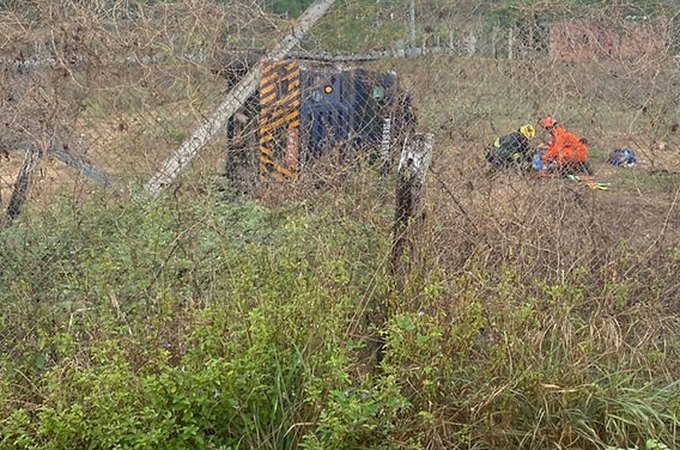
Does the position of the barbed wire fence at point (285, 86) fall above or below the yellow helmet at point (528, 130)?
above

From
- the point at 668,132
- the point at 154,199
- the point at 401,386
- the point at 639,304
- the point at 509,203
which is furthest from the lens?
the point at 668,132

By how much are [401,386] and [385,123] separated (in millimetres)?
2863

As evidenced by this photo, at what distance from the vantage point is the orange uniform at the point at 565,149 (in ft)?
16.5

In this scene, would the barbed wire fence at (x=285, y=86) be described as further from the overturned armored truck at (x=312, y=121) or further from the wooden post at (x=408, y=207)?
the wooden post at (x=408, y=207)

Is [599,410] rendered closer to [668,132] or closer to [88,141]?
[668,132]

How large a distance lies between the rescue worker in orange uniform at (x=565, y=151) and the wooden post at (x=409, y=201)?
5.22 feet

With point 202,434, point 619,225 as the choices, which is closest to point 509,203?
point 619,225

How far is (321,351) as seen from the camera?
2.96m

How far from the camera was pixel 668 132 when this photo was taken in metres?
5.22

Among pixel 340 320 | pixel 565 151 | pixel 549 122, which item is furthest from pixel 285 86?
pixel 340 320

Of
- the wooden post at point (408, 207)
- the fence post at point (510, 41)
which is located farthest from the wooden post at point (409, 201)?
the fence post at point (510, 41)

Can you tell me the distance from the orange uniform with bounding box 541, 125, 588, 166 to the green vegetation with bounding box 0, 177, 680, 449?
57.5 inches

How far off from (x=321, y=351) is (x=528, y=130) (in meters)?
3.01

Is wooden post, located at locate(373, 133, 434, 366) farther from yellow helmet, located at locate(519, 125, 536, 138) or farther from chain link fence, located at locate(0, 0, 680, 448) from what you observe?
yellow helmet, located at locate(519, 125, 536, 138)
